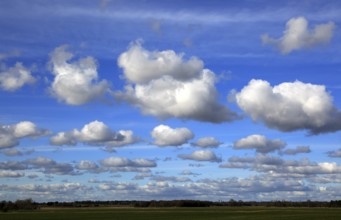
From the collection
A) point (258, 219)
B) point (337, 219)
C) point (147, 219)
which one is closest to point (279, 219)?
point (258, 219)

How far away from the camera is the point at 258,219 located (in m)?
106

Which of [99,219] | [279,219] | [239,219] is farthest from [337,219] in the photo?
[99,219]

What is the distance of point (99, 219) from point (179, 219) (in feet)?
67.6

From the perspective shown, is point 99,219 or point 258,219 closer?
point 258,219

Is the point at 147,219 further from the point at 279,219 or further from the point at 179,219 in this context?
the point at 279,219

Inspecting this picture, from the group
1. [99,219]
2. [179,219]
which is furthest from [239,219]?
[99,219]

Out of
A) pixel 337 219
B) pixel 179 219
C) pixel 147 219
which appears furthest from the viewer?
pixel 147 219

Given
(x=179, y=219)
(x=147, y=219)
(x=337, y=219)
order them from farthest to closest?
(x=147, y=219)
(x=179, y=219)
(x=337, y=219)

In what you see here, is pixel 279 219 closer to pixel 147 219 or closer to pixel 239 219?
pixel 239 219

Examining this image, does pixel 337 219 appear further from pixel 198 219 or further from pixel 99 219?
pixel 99 219

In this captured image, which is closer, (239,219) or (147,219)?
(239,219)

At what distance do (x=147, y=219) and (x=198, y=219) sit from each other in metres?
14.9

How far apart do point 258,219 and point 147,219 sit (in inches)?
1019

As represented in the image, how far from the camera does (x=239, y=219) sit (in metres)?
106
